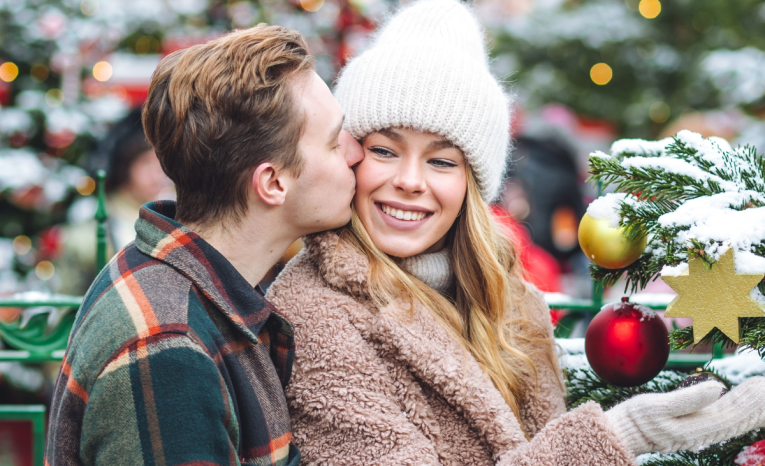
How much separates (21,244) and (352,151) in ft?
12.8

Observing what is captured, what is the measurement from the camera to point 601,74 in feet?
23.8

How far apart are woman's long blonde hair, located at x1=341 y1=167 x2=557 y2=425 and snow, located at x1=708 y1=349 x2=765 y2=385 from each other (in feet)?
Result: 1.58

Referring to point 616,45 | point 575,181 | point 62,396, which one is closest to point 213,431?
point 62,396

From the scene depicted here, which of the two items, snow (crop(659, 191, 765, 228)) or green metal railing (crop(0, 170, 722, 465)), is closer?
snow (crop(659, 191, 765, 228))

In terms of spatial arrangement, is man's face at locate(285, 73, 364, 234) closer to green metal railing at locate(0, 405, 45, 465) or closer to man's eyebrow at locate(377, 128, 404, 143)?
man's eyebrow at locate(377, 128, 404, 143)

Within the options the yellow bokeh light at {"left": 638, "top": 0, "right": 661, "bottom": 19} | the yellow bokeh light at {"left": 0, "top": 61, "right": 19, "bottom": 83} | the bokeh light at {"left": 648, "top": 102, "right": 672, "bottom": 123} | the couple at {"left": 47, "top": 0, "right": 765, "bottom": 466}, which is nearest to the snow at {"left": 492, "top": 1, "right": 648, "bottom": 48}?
the yellow bokeh light at {"left": 638, "top": 0, "right": 661, "bottom": 19}

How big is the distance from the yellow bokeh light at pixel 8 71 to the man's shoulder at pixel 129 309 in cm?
401

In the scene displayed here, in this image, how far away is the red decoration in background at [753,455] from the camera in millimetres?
1438

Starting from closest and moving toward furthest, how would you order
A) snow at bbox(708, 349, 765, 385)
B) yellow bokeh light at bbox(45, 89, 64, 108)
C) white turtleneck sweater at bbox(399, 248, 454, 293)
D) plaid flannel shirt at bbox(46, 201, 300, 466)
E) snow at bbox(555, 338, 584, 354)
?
plaid flannel shirt at bbox(46, 201, 300, 466), snow at bbox(708, 349, 765, 385), white turtleneck sweater at bbox(399, 248, 454, 293), snow at bbox(555, 338, 584, 354), yellow bokeh light at bbox(45, 89, 64, 108)

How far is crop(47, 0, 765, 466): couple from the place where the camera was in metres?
1.34

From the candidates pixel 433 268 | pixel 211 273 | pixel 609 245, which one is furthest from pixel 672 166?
pixel 211 273

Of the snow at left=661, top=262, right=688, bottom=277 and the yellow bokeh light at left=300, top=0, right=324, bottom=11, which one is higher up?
the yellow bokeh light at left=300, top=0, right=324, bottom=11

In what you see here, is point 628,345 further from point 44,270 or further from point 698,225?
point 44,270

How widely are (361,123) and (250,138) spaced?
1.54 feet
